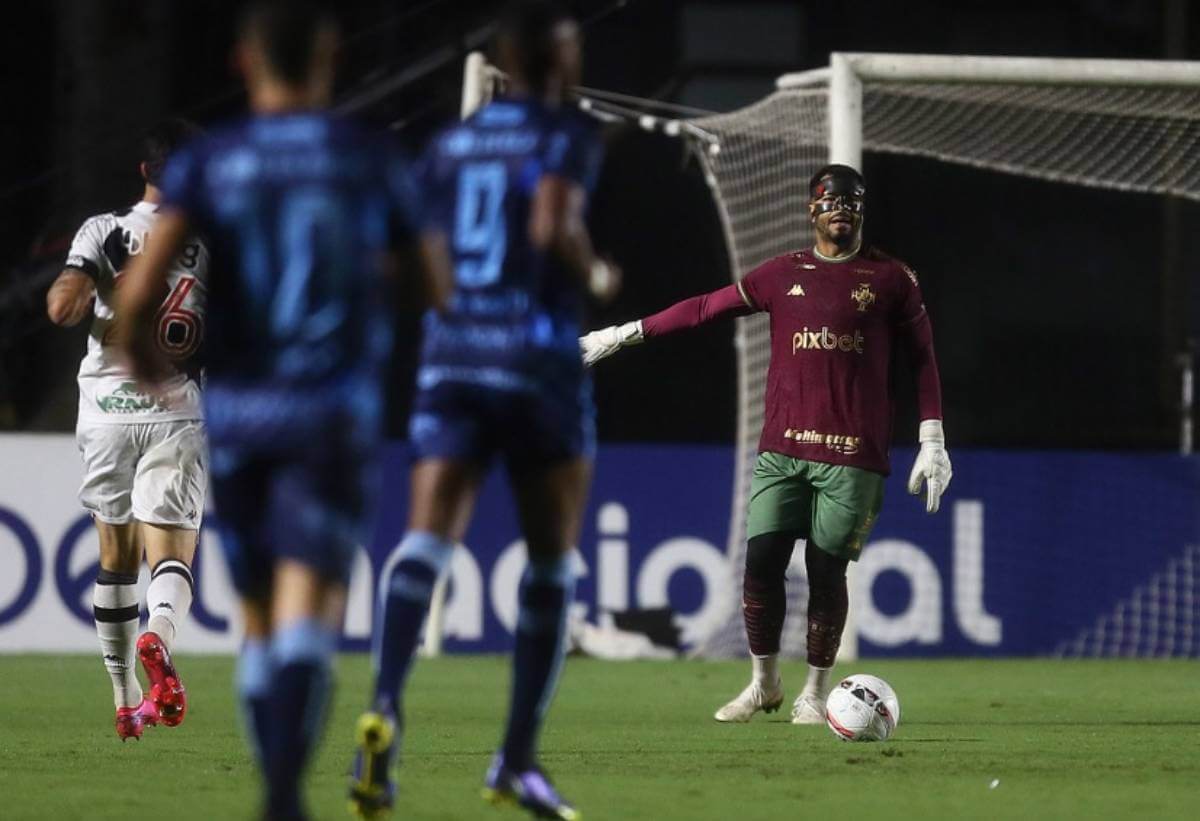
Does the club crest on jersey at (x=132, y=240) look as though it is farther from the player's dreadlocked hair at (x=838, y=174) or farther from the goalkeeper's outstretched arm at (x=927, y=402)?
the goalkeeper's outstretched arm at (x=927, y=402)

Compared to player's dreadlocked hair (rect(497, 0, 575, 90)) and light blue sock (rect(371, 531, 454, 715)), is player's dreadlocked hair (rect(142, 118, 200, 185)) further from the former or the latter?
light blue sock (rect(371, 531, 454, 715))

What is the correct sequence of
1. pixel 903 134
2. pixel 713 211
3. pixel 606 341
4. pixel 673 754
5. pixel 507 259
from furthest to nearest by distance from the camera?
pixel 713 211, pixel 903 134, pixel 606 341, pixel 673 754, pixel 507 259

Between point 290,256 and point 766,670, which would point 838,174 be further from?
point 290,256

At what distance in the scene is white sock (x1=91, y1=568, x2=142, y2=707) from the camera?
7.76 metres

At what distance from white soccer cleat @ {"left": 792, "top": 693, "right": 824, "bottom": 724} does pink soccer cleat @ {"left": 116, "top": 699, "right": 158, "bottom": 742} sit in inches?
94.1

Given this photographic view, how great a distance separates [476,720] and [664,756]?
1.74 metres

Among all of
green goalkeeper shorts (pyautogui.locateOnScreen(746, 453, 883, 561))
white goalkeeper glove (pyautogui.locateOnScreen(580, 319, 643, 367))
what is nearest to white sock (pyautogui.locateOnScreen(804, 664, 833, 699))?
green goalkeeper shorts (pyautogui.locateOnScreen(746, 453, 883, 561))

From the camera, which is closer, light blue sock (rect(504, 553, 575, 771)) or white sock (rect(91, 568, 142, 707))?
light blue sock (rect(504, 553, 575, 771))

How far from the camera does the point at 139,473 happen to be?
7.90 metres

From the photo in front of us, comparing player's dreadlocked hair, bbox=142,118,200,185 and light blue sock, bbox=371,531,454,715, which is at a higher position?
player's dreadlocked hair, bbox=142,118,200,185

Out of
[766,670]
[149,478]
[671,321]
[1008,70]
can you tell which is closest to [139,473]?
[149,478]

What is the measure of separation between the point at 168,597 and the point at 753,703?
7.32ft

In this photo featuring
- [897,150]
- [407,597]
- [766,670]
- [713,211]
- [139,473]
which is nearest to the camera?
[407,597]

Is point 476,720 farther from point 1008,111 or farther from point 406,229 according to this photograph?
point 1008,111
